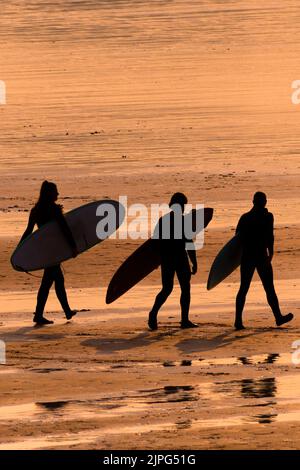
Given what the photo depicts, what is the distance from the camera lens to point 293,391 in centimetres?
1515

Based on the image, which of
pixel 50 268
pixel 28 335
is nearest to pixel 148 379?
pixel 28 335

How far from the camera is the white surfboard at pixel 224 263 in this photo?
784 inches

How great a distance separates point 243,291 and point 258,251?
470 mm

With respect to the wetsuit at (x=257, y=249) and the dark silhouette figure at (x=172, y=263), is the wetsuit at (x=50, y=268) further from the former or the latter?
the wetsuit at (x=257, y=249)

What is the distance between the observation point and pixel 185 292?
736 inches

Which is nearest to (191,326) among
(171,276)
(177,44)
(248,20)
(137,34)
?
(171,276)

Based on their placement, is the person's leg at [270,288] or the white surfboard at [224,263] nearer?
the person's leg at [270,288]

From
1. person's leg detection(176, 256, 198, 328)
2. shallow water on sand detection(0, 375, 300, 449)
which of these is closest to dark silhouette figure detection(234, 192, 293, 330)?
person's leg detection(176, 256, 198, 328)

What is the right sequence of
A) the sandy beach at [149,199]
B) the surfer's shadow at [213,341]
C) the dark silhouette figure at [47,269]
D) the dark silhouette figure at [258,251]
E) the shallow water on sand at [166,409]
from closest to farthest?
the shallow water on sand at [166,409], the sandy beach at [149,199], the surfer's shadow at [213,341], the dark silhouette figure at [258,251], the dark silhouette figure at [47,269]

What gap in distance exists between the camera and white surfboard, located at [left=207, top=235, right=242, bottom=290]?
19.9 metres

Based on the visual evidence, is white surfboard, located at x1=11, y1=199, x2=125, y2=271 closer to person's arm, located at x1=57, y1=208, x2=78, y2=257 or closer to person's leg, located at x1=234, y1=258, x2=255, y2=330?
person's arm, located at x1=57, y1=208, x2=78, y2=257

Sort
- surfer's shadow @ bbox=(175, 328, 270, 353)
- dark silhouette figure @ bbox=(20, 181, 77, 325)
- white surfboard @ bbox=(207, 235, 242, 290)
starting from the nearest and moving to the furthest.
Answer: surfer's shadow @ bbox=(175, 328, 270, 353) → dark silhouette figure @ bbox=(20, 181, 77, 325) → white surfboard @ bbox=(207, 235, 242, 290)

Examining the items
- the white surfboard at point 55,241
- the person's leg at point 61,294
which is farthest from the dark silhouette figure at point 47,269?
the white surfboard at point 55,241
